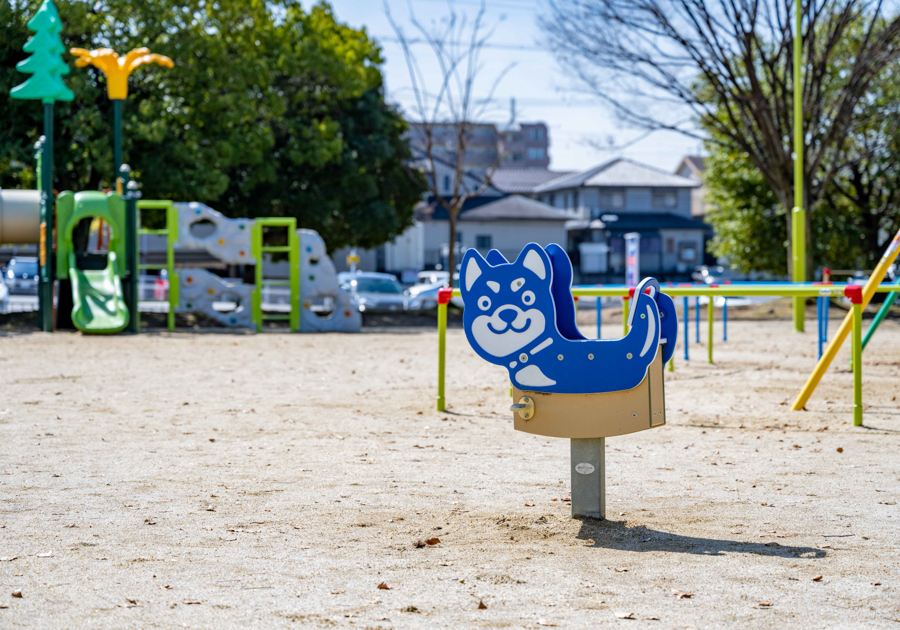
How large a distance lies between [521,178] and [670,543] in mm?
60917

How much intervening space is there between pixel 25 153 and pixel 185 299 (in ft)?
15.5

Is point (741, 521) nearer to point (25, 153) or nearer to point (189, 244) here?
point (189, 244)

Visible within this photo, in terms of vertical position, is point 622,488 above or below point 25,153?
below

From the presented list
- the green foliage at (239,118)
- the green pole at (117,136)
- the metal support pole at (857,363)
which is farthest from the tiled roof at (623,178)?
the metal support pole at (857,363)

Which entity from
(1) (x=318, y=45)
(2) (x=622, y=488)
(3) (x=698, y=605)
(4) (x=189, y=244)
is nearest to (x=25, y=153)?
(4) (x=189, y=244)

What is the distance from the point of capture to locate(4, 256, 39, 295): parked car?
97.9 ft

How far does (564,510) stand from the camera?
15.5ft

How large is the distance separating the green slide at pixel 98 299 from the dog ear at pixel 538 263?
1336 centimetres

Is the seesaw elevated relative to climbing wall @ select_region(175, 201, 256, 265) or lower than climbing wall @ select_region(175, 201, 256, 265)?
lower

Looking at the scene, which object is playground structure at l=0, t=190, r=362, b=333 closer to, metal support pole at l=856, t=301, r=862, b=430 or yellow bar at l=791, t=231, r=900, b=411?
yellow bar at l=791, t=231, r=900, b=411

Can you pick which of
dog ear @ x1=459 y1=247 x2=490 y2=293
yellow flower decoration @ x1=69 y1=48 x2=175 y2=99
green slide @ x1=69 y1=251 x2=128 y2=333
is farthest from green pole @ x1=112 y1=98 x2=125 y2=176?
dog ear @ x1=459 y1=247 x2=490 y2=293

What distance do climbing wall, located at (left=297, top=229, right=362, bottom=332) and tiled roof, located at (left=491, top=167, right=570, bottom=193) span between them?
42.3m

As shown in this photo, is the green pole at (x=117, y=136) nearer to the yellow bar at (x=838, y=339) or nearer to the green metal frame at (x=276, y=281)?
the green metal frame at (x=276, y=281)

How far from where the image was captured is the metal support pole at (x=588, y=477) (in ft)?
14.6
